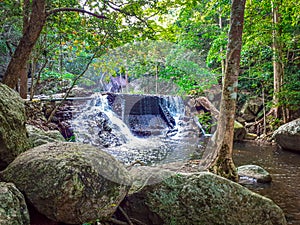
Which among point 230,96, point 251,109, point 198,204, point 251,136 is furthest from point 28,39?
point 251,109

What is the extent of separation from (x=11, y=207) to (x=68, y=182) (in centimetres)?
41

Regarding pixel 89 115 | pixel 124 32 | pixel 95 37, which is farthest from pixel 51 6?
pixel 89 115

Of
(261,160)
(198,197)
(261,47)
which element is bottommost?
(261,160)

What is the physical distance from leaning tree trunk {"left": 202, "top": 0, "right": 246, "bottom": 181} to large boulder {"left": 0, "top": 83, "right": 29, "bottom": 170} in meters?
3.20

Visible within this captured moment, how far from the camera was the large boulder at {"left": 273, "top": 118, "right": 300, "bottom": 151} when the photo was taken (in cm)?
→ 721

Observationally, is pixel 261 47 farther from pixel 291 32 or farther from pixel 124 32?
pixel 124 32

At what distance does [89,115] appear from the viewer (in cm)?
848

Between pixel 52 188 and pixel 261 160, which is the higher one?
pixel 52 188

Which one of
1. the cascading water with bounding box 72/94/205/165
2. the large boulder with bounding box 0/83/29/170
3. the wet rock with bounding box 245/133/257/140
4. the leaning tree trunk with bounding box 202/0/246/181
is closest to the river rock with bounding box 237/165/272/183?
the leaning tree trunk with bounding box 202/0/246/181

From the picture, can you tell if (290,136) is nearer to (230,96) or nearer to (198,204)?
(230,96)

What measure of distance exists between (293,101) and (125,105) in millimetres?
A: 7240

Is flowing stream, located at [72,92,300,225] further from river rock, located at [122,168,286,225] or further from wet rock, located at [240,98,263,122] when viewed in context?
wet rock, located at [240,98,263,122]

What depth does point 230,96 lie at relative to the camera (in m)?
4.08

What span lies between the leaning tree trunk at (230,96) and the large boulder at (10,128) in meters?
3.20
